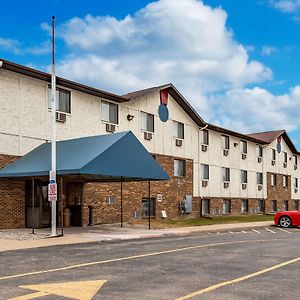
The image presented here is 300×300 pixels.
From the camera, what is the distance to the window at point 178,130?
32750mm

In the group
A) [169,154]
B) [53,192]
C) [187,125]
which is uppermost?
[187,125]

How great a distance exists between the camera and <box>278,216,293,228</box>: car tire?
87.3 ft

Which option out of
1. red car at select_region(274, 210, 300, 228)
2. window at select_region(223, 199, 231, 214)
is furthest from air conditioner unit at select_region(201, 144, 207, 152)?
red car at select_region(274, 210, 300, 228)

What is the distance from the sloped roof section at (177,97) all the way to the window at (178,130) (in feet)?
4.00

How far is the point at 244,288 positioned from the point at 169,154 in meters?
24.0

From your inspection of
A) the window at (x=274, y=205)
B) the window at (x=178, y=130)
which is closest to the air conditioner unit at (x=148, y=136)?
the window at (x=178, y=130)

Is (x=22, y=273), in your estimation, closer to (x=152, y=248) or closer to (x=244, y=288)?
(x=244, y=288)

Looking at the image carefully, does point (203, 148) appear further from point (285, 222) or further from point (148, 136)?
point (285, 222)

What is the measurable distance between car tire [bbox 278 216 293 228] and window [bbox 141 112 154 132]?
9613 mm

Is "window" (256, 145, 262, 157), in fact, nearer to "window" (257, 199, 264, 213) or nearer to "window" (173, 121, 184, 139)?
A: "window" (257, 199, 264, 213)

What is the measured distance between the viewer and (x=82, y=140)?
68.4 ft

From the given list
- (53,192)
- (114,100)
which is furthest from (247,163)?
(53,192)

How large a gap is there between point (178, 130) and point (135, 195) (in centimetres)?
664

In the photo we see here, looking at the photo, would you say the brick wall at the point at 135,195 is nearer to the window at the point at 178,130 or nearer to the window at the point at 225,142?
the window at the point at 178,130
